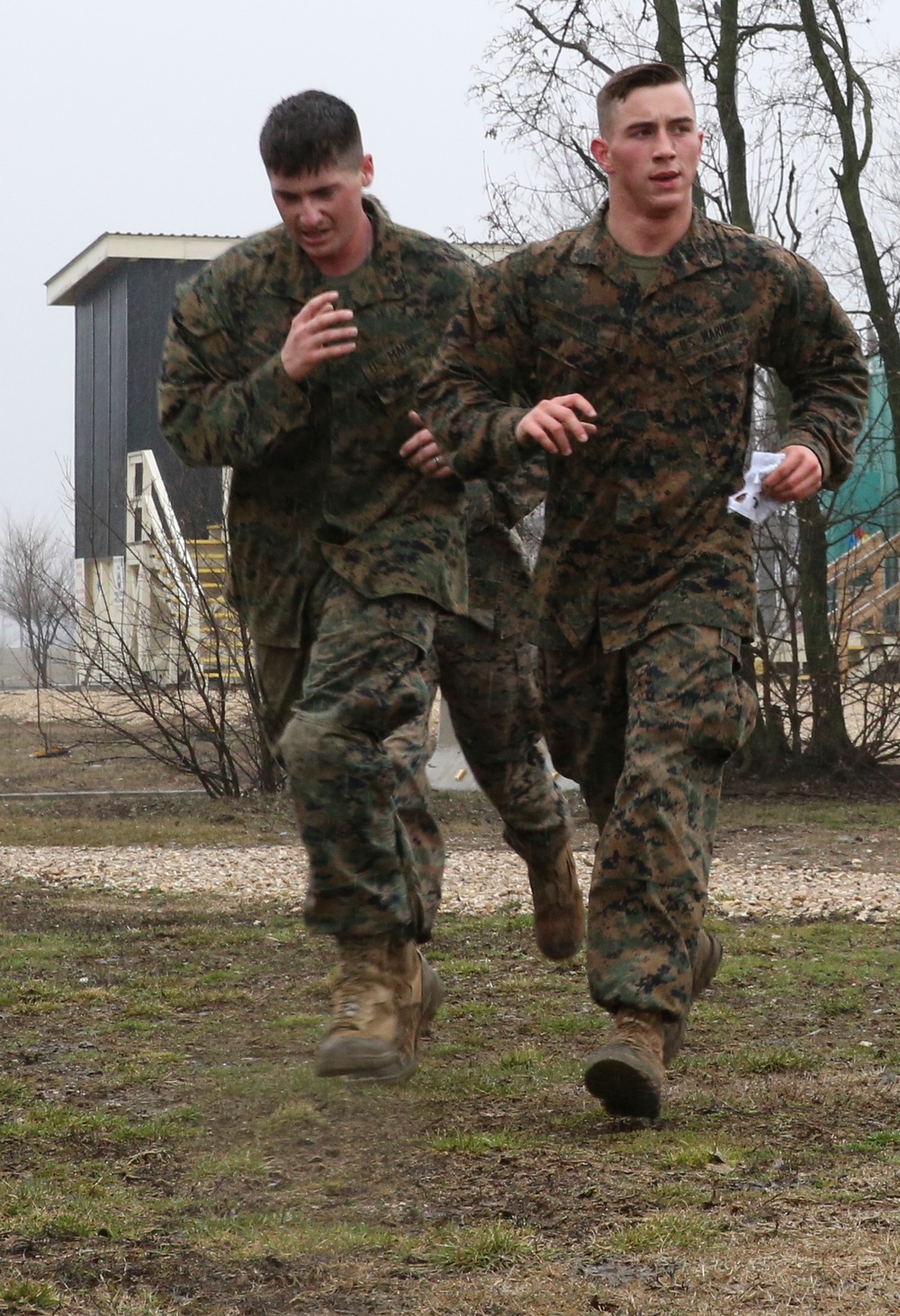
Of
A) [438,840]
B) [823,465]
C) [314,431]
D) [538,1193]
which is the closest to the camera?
[538,1193]

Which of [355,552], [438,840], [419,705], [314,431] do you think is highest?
[314,431]

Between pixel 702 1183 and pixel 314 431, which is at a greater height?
pixel 314 431

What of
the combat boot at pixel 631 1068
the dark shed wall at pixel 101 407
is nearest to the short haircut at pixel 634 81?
the combat boot at pixel 631 1068

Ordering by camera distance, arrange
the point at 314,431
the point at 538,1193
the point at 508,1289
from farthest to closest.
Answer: the point at 314,431
the point at 538,1193
the point at 508,1289

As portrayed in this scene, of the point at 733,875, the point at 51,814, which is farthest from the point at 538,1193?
the point at 51,814

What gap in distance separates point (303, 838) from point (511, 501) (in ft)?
5.01

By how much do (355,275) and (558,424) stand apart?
0.92 meters

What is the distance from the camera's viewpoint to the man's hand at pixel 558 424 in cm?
429

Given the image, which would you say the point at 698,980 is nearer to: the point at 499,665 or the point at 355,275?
the point at 499,665

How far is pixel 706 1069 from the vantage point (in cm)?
507

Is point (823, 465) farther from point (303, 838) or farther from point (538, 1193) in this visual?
point (538, 1193)

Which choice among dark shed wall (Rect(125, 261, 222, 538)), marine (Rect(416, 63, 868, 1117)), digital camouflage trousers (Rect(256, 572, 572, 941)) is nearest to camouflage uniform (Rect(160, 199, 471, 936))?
digital camouflage trousers (Rect(256, 572, 572, 941))

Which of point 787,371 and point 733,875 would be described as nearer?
point 787,371

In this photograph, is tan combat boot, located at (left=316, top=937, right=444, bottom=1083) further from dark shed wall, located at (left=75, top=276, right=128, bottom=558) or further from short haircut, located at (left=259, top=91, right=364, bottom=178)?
dark shed wall, located at (left=75, top=276, right=128, bottom=558)
